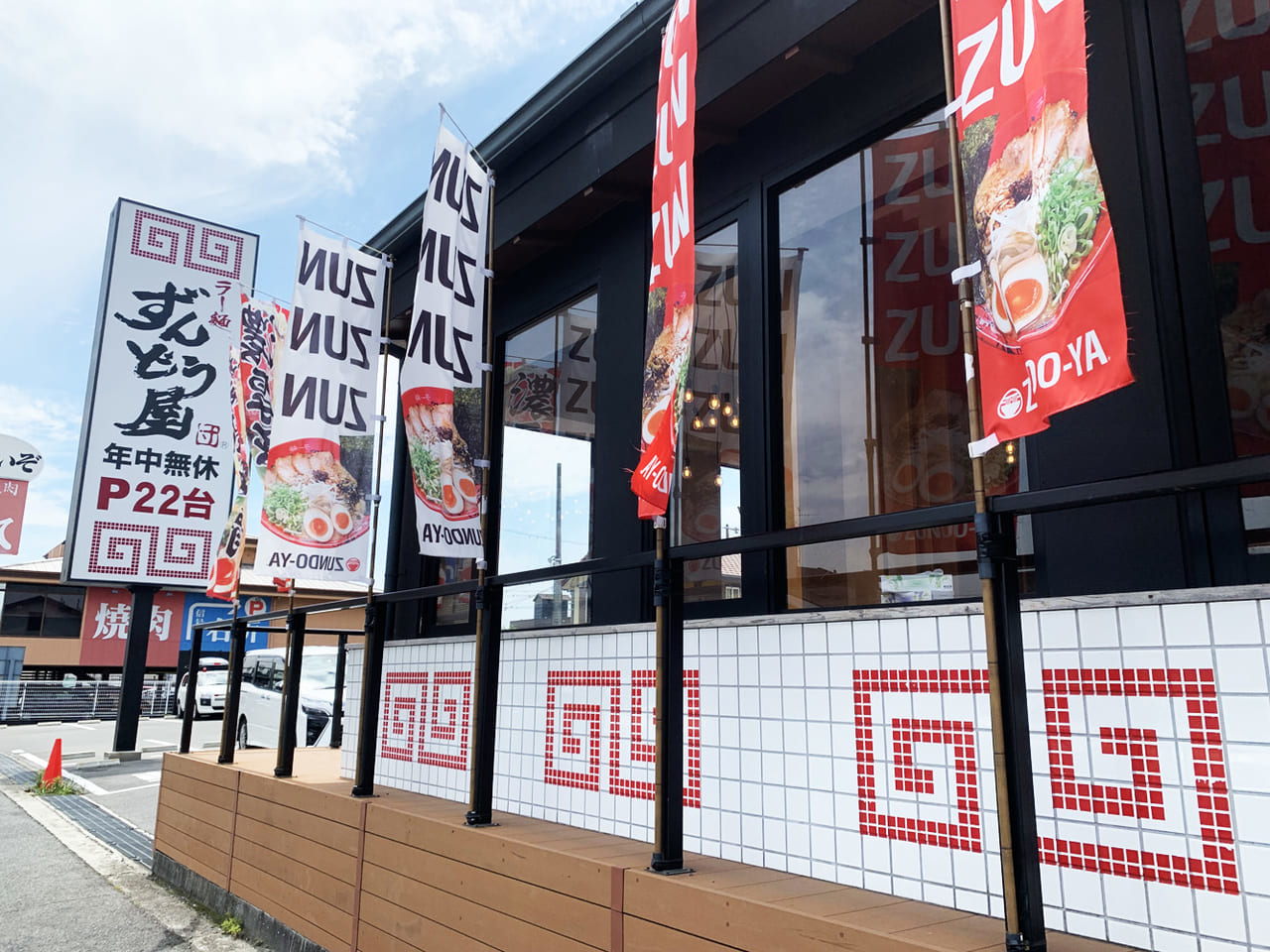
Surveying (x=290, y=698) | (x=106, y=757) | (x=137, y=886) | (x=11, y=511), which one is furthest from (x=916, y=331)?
(x=11, y=511)

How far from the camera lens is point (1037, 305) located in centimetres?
217

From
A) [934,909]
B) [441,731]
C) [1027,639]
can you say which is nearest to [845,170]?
[1027,639]

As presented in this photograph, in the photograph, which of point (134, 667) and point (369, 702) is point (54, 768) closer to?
point (134, 667)

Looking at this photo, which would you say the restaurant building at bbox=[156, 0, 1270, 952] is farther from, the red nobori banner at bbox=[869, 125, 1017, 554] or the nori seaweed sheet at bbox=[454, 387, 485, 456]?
the nori seaweed sheet at bbox=[454, 387, 485, 456]

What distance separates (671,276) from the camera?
343 cm

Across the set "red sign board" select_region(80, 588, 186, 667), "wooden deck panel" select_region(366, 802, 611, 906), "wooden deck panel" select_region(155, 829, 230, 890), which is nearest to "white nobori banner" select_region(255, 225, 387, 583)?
"wooden deck panel" select_region(366, 802, 611, 906)

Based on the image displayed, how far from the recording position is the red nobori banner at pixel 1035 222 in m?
2.03

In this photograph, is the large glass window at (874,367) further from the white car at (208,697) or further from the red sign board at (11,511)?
the red sign board at (11,511)

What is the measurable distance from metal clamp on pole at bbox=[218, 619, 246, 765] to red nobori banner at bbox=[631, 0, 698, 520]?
529cm

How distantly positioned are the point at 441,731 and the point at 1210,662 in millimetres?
4426

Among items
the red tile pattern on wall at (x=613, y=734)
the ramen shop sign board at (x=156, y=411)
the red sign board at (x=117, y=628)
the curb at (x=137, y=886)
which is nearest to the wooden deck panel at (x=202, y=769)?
the curb at (x=137, y=886)

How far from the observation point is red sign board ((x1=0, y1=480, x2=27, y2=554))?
26703mm

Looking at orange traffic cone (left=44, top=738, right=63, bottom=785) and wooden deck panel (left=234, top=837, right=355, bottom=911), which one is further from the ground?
wooden deck panel (left=234, top=837, right=355, bottom=911)

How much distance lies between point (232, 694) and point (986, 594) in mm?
6919
